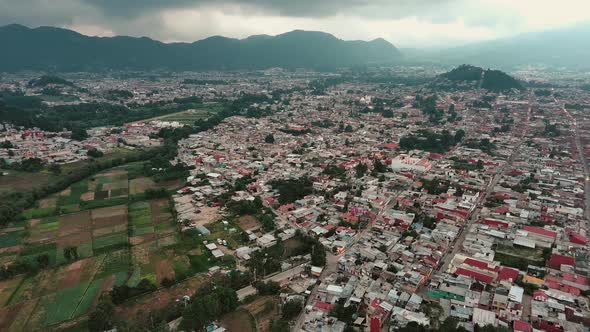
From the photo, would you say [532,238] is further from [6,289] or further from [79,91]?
[79,91]

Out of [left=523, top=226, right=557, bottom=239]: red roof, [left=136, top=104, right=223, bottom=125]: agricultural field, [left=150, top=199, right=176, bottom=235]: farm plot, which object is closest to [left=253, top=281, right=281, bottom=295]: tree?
[left=150, top=199, right=176, bottom=235]: farm plot

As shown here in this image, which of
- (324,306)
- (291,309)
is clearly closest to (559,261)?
(324,306)

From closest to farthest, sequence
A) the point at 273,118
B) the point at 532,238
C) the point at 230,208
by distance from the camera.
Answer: the point at 532,238 → the point at 230,208 → the point at 273,118

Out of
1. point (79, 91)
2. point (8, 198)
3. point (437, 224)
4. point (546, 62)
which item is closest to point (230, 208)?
point (437, 224)

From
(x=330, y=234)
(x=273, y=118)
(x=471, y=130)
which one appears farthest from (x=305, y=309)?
(x=273, y=118)

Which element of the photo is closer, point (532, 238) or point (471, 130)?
point (532, 238)

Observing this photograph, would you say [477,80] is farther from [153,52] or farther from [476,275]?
[153,52]

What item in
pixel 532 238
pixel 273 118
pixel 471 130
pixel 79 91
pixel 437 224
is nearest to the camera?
pixel 532 238
